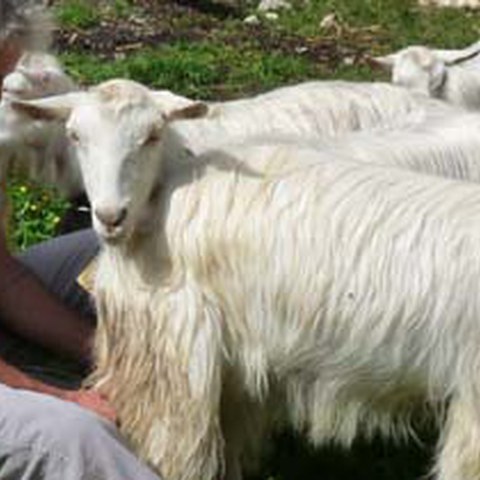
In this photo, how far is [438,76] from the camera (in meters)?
7.05

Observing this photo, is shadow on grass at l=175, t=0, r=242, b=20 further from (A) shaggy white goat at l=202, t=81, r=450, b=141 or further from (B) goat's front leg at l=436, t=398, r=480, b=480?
(B) goat's front leg at l=436, t=398, r=480, b=480

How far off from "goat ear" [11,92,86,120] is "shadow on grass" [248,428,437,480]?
1306 mm

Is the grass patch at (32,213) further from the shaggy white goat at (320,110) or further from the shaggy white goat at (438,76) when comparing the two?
the shaggy white goat at (438,76)

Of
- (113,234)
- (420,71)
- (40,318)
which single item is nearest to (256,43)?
(420,71)

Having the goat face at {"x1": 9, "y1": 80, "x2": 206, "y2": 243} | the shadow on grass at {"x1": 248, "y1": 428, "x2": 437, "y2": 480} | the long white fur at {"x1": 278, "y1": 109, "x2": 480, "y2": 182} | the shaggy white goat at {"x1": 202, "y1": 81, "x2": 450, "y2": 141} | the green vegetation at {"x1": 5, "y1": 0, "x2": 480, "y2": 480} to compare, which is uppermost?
the goat face at {"x1": 9, "y1": 80, "x2": 206, "y2": 243}

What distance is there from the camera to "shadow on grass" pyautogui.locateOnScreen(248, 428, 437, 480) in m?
4.82

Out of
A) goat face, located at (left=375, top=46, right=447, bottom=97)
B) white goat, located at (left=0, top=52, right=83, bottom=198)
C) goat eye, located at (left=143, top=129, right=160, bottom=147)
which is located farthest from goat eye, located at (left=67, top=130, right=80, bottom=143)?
goat face, located at (left=375, top=46, right=447, bottom=97)

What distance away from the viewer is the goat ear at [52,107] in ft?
13.7

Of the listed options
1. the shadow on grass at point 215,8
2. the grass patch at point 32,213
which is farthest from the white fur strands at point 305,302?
the shadow on grass at point 215,8

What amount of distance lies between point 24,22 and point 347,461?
1847 mm

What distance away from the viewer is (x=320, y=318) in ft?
12.8

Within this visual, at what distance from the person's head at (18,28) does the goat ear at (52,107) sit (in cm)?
19

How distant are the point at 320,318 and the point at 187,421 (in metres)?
0.47

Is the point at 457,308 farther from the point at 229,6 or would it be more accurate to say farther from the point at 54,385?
the point at 229,6
